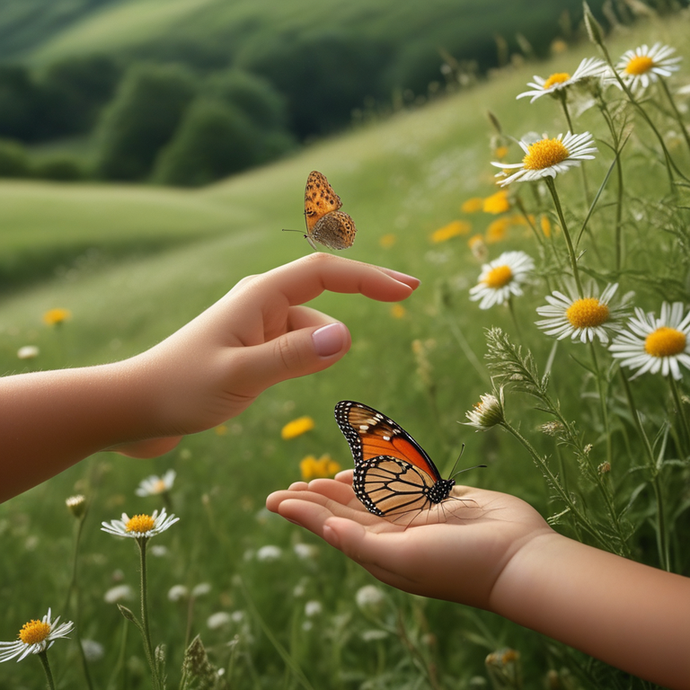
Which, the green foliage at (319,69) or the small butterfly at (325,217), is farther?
the green foliage at (319,69)

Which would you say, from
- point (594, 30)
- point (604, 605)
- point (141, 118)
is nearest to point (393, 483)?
point (604, 605)

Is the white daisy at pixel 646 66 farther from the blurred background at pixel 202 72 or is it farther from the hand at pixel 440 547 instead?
the blurred background at pixel 202 72

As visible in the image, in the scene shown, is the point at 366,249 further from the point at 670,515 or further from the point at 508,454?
the point at 670,515

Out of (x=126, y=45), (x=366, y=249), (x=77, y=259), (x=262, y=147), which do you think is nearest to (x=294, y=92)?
(x=262, y=147)

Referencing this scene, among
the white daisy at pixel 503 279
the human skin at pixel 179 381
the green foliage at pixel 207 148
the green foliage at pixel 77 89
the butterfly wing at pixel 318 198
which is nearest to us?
the human skin at pixel 179 381

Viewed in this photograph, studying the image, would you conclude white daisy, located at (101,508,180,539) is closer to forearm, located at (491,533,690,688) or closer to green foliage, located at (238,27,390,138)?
forearm, located at (491,533,690,688)

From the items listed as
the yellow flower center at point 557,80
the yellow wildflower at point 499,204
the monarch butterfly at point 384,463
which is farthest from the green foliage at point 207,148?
the monarch butterfly at point 384,463

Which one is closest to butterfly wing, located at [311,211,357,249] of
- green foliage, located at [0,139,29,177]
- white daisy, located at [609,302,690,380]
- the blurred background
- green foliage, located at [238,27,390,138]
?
white daisy, located at [609,302,690,380]
